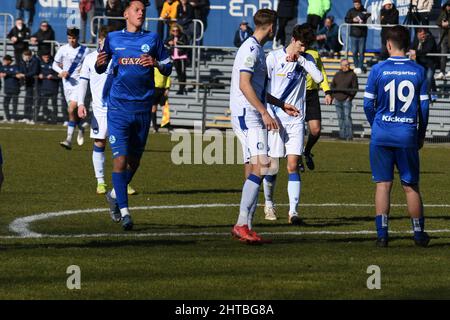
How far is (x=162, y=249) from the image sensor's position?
39.3 feet

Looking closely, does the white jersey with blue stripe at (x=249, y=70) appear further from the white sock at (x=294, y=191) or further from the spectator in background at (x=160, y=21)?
the spectator in background at (x=160, y=21)

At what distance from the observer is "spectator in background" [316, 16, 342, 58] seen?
3653cm

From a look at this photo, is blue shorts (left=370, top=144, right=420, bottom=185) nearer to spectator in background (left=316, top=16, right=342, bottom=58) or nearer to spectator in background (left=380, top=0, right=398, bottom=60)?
spectator in background (left=380, top=0, right=398, bottom=60)

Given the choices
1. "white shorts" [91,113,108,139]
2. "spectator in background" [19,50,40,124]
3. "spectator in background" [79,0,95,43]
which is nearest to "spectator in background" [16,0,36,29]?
"spectator in background" [79,0,95,43]

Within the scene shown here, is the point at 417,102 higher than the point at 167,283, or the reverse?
the point at 417,102

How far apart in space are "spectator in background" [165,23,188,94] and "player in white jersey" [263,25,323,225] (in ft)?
69.9

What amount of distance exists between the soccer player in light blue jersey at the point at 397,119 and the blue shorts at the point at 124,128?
9.46 ft

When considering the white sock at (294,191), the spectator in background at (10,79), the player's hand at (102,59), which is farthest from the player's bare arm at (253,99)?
the spectator in background at (10,79)

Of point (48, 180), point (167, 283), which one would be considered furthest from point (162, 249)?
point (48, 180)

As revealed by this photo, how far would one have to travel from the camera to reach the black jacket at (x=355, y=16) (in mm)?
35156

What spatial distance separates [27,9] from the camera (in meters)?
40.8
